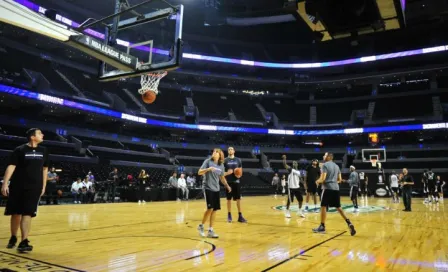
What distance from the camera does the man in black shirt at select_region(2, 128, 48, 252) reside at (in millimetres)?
4730

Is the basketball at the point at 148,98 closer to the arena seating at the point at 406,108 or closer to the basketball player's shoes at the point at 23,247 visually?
the basketball player's shoes at the point at 23,247

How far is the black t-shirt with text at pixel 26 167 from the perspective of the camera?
4801 mm

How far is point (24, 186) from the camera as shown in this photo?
479 cm

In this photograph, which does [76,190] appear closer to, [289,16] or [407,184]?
[407,184]

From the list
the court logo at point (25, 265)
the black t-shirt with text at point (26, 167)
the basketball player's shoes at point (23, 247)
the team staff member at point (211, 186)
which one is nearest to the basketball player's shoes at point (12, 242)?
the basketball player's shoes at point (23, 247)

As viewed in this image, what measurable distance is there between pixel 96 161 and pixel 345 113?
1161 inches

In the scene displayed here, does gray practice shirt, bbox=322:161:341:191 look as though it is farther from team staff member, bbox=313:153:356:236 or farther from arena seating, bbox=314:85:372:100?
arena seating, bbox=314:85:372:100

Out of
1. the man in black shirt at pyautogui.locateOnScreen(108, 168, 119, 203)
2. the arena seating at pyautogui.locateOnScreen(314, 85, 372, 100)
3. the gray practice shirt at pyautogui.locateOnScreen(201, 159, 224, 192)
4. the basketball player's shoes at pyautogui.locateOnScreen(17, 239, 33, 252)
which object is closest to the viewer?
the basketball player's shoes at pyautogui.locateOnScreen(17, 239, 33, 252)

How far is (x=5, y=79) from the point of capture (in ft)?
71.3

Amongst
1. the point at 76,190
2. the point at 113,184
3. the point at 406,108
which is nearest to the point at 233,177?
the point at 76,190

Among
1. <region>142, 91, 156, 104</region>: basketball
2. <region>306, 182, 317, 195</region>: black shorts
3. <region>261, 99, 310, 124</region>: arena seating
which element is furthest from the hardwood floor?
<region>261, 99, 310, 124</region>: arena seating

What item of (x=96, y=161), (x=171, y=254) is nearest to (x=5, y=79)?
(x=96, y=161)

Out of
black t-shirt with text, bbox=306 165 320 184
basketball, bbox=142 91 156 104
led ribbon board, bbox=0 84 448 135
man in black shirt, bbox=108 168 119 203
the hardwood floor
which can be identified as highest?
led ribbon board, bbox=0 84 448 135

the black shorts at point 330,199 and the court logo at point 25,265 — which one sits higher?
the black shorts at point 330,199
